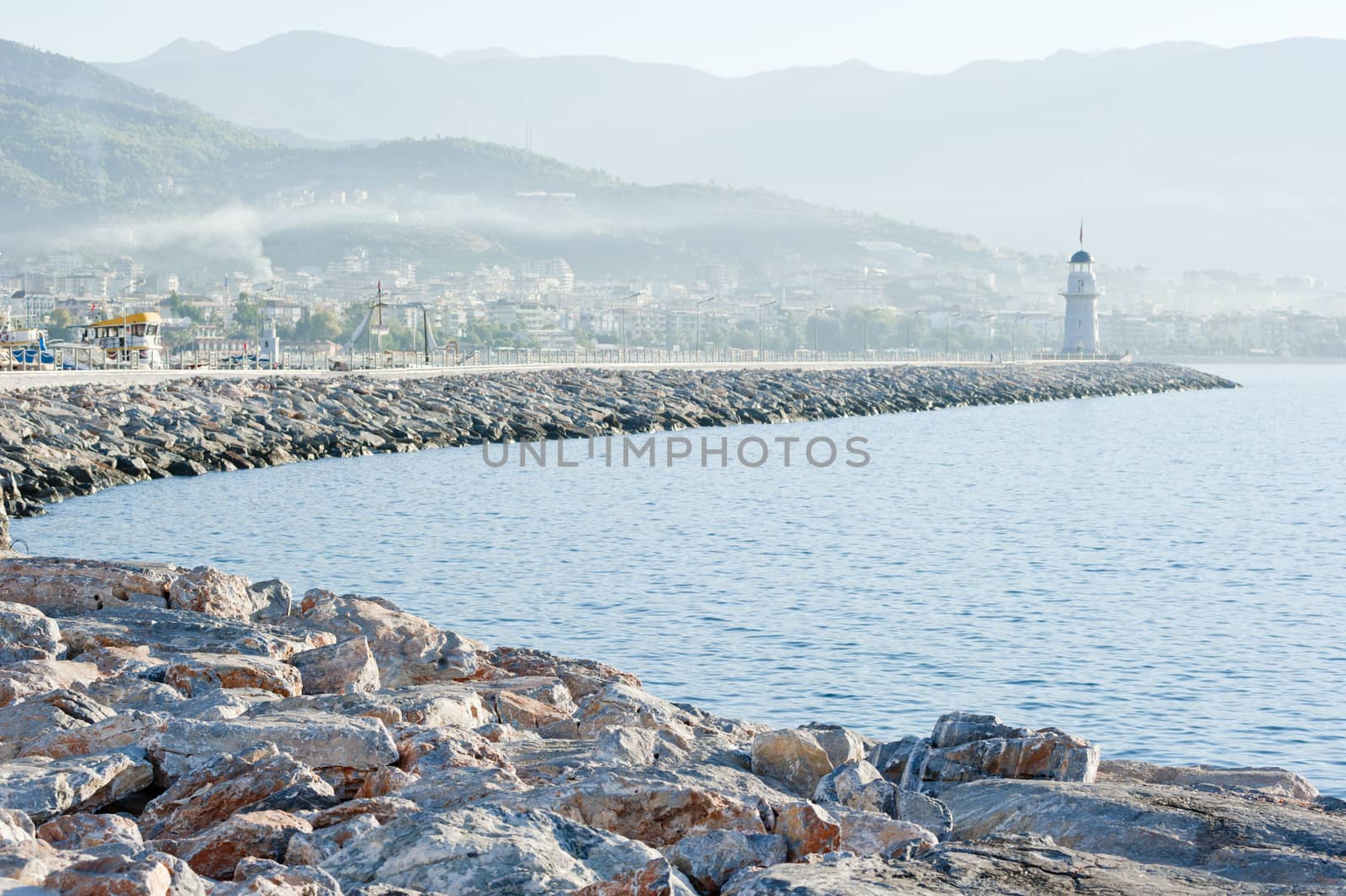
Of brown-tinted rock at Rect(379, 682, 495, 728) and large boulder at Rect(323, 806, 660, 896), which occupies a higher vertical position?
large boulder at Rect(323, 806, 660, 896)

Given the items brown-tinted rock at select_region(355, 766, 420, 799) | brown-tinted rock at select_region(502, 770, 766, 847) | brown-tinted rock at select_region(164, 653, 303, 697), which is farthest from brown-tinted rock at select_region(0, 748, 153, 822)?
brown-tinted rock at select_region(164, 653, 303, 697)

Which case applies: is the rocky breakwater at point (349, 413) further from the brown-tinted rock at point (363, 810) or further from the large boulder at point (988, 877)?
the large boulder at point (988, 877)

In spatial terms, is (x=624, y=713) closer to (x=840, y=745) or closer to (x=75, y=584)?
(x=840, y=745)

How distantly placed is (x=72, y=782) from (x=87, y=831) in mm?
542

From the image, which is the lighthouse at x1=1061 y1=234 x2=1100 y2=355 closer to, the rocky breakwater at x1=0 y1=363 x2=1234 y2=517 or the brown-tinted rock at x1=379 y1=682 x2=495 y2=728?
the rocky breakwater at x1=0 y1=363 x2=1234 y2=517

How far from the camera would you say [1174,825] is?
5.82 m

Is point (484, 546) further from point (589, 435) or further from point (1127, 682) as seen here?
point (589, 435)

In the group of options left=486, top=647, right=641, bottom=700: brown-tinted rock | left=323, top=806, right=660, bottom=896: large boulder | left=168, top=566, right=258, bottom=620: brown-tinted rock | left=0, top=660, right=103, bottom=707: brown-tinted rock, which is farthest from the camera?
left=168, top=566, right=258, bottom=620: brown-tinted rock

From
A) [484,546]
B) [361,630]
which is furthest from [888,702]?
[484,546]

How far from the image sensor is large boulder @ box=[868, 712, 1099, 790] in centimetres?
704

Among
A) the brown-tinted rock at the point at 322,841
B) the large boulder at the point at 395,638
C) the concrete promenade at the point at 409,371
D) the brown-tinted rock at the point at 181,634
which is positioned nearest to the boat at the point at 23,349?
the concrete promenade at the point at 409,371

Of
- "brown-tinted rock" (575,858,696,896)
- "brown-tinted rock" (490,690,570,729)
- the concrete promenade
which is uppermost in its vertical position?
the concrete promenade

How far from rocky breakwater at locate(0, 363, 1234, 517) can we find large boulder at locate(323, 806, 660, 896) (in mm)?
18791

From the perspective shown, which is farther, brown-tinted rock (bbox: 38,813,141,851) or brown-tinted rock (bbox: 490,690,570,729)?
brown-tinted rock (bbox: 490,690,570,729)
